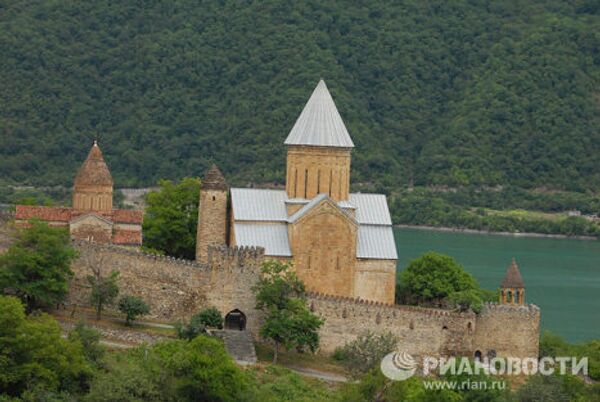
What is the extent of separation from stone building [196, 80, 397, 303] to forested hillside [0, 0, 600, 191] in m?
47.9

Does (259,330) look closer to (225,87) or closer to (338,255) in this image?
(338,255)

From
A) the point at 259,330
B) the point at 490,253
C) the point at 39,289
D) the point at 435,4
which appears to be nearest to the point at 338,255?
the point at 259,330

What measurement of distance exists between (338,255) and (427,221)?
51.5 m

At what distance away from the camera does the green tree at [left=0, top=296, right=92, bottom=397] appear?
2591cm

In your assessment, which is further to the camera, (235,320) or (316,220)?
(316,220)

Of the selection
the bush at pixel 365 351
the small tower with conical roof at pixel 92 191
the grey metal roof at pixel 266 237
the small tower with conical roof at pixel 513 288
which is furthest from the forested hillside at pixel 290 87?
the bush at pixel 365 351

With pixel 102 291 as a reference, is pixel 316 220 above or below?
above

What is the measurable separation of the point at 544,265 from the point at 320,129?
113 feet

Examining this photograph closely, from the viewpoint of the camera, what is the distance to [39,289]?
98.4 feet

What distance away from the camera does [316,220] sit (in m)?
33.8

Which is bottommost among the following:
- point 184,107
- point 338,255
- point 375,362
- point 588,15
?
point 375,362

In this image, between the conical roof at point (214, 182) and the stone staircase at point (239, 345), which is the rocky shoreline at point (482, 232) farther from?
the stone staircase at point (239, 345)

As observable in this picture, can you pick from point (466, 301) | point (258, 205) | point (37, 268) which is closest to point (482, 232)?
point (258, 205)

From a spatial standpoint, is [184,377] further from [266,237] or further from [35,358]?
[266,237]
